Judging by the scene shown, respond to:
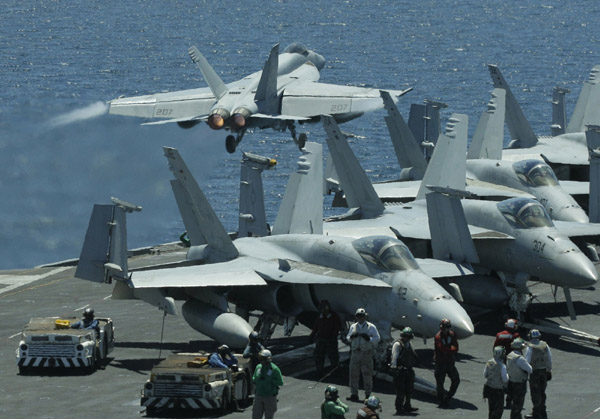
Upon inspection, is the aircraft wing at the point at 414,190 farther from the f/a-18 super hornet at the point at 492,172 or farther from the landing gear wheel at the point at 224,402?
the landing gear wheel at the point at 224,402

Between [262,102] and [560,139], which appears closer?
[560,139]

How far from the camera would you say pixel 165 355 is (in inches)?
1446

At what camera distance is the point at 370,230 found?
145 feet

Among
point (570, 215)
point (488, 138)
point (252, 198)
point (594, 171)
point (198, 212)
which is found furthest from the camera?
point (488, 138)

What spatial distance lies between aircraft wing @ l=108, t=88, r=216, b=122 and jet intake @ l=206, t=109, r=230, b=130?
10826mm

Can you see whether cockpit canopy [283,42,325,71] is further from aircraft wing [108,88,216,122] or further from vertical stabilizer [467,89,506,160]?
vertical stabilizer [467,89,506,160]

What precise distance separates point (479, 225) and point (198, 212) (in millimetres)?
8610

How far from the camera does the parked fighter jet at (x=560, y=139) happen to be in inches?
2311

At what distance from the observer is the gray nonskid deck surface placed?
30.5m

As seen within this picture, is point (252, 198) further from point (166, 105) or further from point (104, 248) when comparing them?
point (166, 105)

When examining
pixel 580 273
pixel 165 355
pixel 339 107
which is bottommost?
pixel 165 355

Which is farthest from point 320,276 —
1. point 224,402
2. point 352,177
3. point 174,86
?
point 174,86

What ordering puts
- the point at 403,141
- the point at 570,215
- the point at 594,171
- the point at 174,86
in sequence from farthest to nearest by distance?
the point at 174,86 → the point at 403,141 → the point at 570,215 → the point at 594,171

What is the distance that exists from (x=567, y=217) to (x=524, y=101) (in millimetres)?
84882
